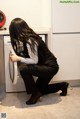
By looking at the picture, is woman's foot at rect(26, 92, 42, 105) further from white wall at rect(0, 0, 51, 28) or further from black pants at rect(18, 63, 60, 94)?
white wall at rect(0, 0, 51, 28)

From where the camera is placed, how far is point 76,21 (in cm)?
317

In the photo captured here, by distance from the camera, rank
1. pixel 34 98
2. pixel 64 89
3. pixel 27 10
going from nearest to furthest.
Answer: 1. pixel 34 98
2. pixel 64 89
3. pixel 27 10

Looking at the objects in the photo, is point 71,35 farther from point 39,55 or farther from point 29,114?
point 29,114

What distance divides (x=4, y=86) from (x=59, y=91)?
28.6 inches

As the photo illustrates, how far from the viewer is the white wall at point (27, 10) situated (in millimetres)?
3477

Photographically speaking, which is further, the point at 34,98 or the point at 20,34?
the point at 34,98

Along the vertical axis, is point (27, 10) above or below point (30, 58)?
above

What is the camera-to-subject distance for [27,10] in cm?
354

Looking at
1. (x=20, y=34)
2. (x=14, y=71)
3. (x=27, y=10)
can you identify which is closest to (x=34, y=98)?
(x=14, y=71)

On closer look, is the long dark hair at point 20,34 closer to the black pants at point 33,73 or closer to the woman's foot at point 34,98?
the black pants at point 33,73

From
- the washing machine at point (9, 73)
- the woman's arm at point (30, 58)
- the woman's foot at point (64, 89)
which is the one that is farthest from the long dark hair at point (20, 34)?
the woman's foot at point (64, 89)

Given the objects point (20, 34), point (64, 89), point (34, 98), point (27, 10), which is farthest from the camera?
point (27, 10)

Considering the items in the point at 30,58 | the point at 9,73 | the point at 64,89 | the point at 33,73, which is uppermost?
the point at 30,58

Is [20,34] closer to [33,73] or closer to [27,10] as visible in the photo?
[33,73]
